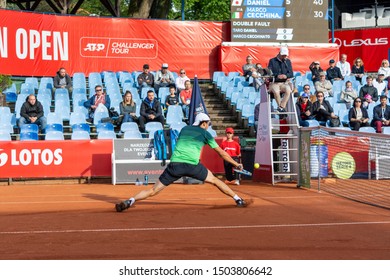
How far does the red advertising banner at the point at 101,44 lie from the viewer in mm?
25750

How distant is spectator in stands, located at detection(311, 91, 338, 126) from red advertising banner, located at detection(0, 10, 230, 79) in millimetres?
6765

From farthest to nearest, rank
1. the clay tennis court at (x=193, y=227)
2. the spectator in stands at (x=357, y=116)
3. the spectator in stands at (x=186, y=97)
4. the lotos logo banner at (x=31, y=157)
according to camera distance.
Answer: the spectator in stands at (x=186, y=97), the spectator in stands at (x=357, y=116), the lotos logo banner at (x=31, y=157), the clay tennis court at (x=193, y=227)

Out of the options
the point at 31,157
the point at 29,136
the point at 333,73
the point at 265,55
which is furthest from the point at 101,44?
the point at 333,73

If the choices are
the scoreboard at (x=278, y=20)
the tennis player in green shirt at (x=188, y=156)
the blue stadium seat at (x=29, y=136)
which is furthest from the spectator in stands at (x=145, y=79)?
the tennis player in green shirt at (x=188, y=156)

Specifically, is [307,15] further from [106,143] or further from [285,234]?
[285,234]

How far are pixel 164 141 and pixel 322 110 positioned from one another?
19.2ft

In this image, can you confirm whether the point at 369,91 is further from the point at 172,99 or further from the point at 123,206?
the point at 123,206

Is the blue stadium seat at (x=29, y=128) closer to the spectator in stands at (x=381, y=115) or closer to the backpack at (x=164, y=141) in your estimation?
the backpack at (x=164, y=141)

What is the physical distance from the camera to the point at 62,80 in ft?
82.1

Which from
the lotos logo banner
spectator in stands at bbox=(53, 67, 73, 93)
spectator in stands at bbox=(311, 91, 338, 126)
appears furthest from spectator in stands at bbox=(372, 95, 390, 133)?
spectator in stands at bbox=(53, 67, 73, 93)

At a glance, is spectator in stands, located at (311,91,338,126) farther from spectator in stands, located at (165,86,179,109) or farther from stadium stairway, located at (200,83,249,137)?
spectator in stands, located at (165,86,179,109)

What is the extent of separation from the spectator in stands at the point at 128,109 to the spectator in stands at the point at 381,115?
7.79 m

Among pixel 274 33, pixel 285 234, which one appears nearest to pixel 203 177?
pixel 285 234

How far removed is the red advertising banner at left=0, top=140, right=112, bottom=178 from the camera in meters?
20.5
